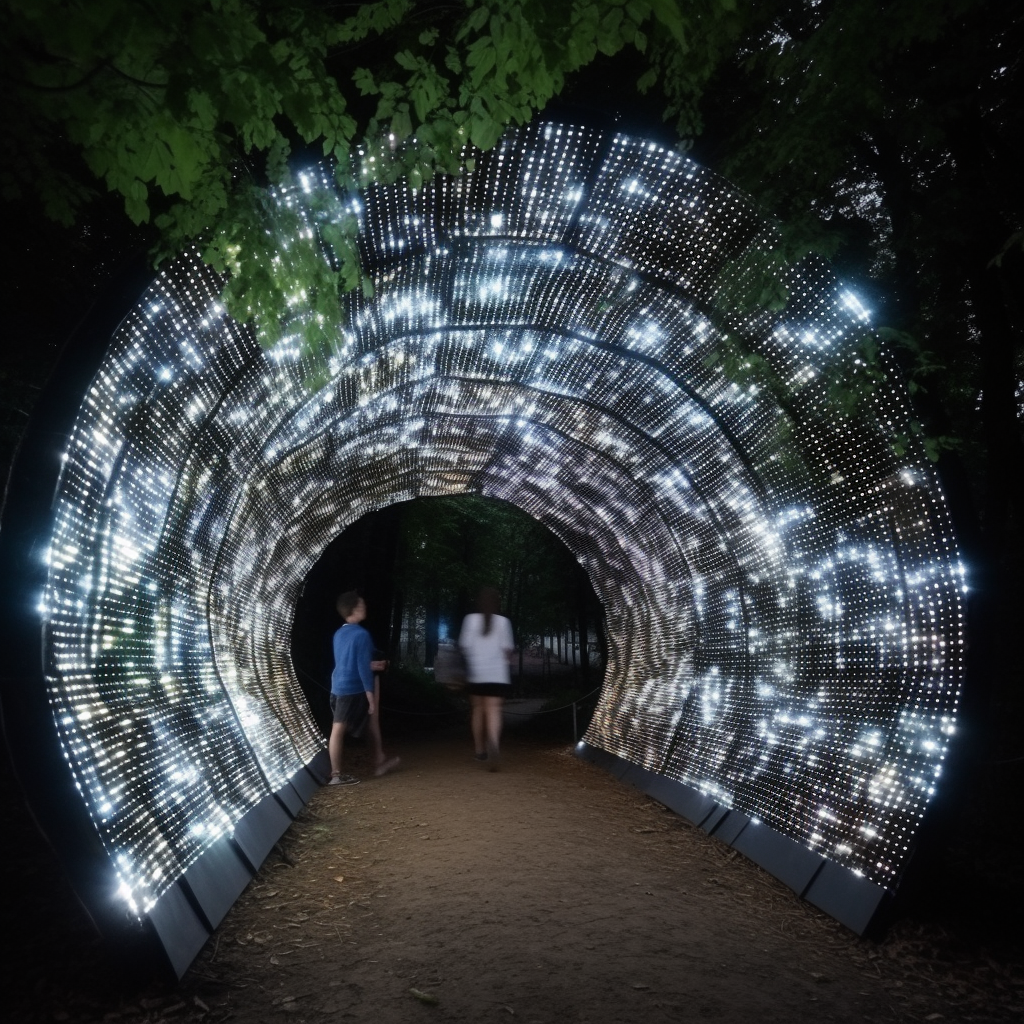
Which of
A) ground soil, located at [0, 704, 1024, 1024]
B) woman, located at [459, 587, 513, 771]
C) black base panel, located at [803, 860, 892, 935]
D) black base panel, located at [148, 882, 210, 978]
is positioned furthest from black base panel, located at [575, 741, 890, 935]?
black base panel, located at [148, 882, 210, 978]

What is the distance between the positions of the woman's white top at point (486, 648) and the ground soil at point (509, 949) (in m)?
2.50

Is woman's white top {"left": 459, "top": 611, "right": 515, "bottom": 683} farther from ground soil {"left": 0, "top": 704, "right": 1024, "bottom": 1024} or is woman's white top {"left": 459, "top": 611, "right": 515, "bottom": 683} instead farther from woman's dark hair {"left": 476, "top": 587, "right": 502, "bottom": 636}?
ground soil {"left": 0, "top": 704, "right": 1024, "bottom": 1024}

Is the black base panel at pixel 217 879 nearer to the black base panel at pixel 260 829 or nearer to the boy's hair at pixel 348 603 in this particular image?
the black base panel at pixel 260 829

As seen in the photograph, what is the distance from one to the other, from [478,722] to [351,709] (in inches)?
91.4

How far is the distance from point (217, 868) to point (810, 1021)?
3.61 m

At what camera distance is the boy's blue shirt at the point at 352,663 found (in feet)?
30.6

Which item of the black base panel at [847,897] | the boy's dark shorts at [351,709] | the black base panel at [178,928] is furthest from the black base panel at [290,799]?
the black base panel at [847,897]

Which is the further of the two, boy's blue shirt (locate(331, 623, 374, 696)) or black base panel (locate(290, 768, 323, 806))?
boy's blue shirt (locate(331, 623, 374, 696))

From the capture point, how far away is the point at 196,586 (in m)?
6.27

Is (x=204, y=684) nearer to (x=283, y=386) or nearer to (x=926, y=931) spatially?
(x=283, y=386)

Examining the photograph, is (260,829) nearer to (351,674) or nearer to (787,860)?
(351,674)

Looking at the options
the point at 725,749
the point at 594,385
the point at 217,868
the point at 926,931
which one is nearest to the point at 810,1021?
the point at 926,931

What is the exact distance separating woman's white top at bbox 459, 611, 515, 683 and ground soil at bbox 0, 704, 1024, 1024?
8.20 feet

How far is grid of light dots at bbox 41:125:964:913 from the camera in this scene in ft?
13.5
